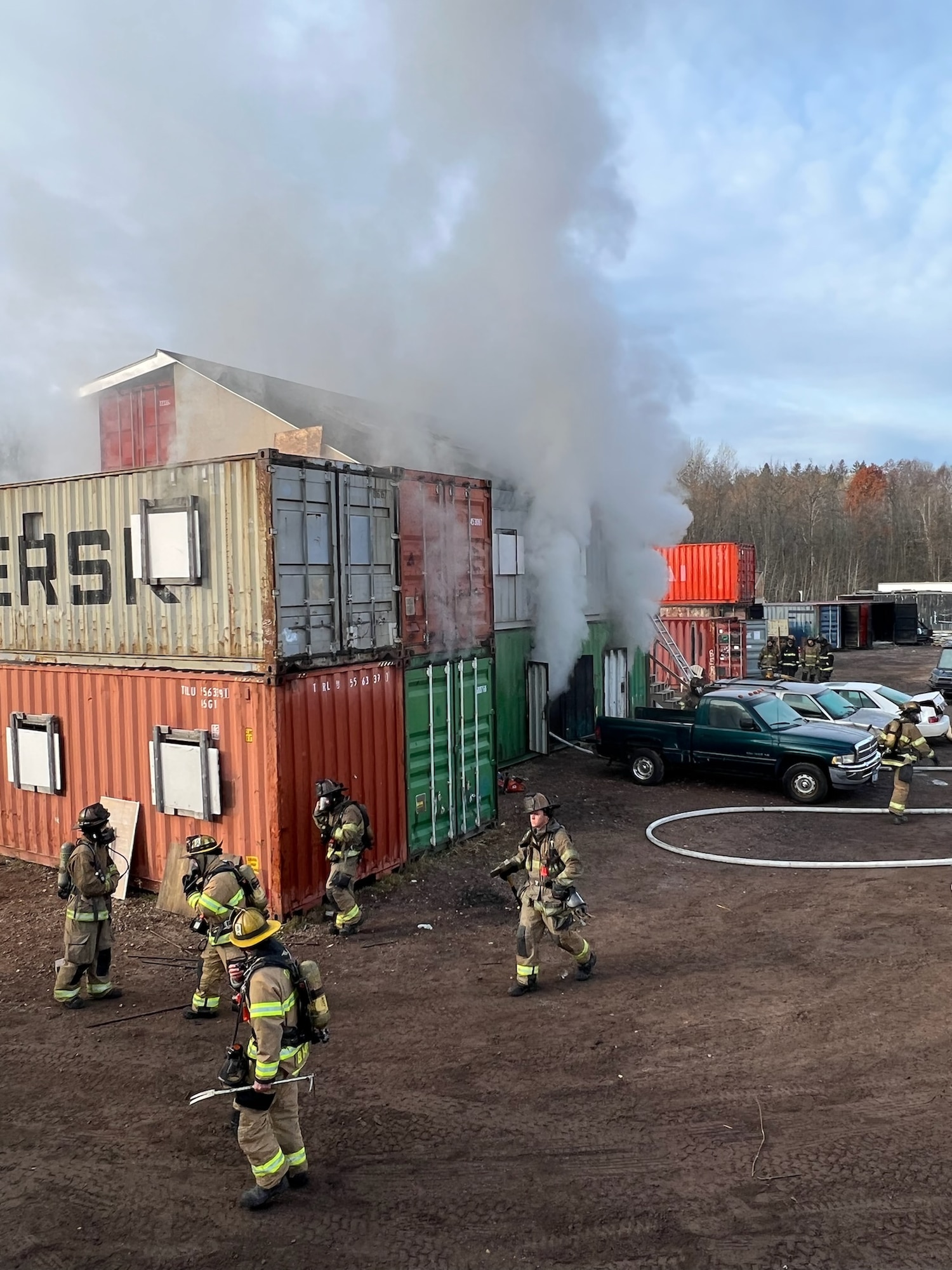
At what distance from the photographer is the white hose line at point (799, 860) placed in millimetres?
9531

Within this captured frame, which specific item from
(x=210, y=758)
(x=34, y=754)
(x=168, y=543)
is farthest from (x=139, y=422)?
(x=210, y=758)

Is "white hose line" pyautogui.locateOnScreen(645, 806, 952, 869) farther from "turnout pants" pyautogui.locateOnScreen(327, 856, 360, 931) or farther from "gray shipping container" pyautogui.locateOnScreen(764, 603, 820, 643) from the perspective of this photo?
"gray shipping container" pyautogui.locateOnScreen(764, 603, 820, 643)

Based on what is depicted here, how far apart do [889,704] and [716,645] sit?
938 cm

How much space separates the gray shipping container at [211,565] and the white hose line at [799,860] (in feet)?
13.8

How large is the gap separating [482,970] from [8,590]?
7371mm

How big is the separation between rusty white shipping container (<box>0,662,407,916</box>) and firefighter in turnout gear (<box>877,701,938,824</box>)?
6286 millimetres

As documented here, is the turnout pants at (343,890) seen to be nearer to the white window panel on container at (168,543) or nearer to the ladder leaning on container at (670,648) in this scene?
the white window panel on container at (168,543)

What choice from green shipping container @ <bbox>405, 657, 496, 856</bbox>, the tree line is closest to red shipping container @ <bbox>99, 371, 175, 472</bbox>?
green shipping container @ <bbox>405, 657, 496, 856</bbox>

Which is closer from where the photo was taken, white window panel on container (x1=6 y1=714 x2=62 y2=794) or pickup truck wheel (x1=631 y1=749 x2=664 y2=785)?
white window panel on container (x1=6 y1=714 x2=62 y2=794)

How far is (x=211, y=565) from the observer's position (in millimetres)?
8664

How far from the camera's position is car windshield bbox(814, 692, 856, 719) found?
1445 cm

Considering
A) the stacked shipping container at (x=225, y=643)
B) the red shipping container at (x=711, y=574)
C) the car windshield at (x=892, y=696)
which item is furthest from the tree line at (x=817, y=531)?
the stacked shipping container at (x=225, y=643)

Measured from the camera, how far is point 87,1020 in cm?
656

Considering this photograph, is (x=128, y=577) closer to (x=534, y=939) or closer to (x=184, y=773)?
(x=184, y=773)
